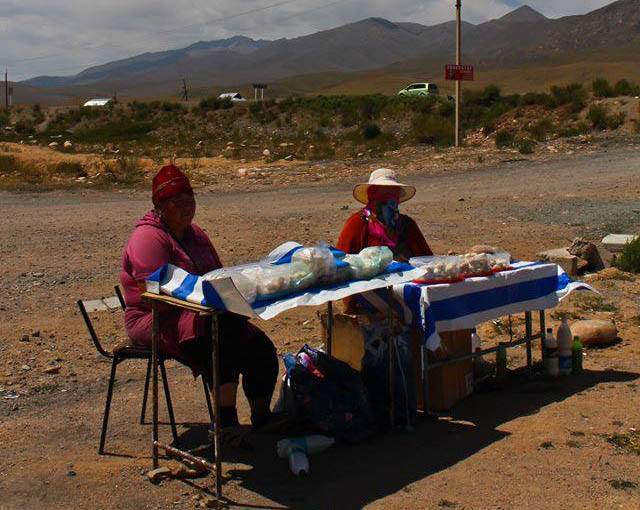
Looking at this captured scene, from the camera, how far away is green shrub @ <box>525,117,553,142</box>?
26.2 m

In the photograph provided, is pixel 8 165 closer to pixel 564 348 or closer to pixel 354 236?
pixel 354 236

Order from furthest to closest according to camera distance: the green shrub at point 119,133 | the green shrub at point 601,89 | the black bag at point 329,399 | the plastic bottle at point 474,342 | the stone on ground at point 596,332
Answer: the green shrub at point 119,133 < the green shrub at point 601,89 < the stone on ground at point 596,332 < the plastic bottle at point 474,342 < the black bag at point 329,399

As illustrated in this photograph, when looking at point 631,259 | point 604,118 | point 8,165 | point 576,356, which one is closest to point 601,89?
point 604,118

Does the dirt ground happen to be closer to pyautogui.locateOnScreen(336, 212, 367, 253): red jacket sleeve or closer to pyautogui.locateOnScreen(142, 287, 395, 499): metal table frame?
pyautogui.locateOnScreen(142, 287, 395, 499): metal table frame

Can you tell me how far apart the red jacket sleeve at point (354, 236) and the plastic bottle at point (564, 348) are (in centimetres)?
136

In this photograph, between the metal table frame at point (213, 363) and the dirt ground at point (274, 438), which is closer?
the metal table frame at point (213, 363)

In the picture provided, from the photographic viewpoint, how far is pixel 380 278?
5.08 metres

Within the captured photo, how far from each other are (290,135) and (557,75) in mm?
101565

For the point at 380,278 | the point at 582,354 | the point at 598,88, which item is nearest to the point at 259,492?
the point at 380,278

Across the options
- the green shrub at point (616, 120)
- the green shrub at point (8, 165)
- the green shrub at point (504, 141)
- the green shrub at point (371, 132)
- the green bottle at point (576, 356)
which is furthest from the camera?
the green shrub at point (371, 132)

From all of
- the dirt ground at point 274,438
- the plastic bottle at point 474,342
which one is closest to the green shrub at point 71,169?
the dirt ground at point 274,438

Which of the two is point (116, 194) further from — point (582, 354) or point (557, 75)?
point (557, 75)

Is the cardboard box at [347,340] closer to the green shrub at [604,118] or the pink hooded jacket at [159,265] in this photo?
the pink hooded jacket at [159,265]

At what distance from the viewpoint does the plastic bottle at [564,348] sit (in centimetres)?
617
